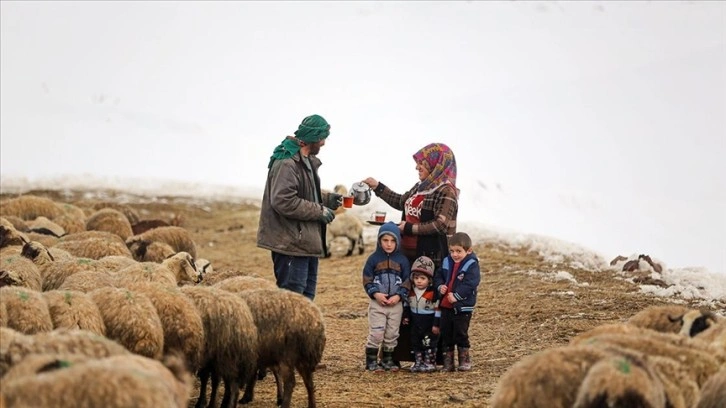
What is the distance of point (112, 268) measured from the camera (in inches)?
488

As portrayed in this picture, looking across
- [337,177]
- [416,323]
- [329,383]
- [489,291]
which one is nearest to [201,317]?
[329,383]

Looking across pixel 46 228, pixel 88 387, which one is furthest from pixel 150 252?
pixel 88 387

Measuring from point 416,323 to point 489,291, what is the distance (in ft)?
16.9

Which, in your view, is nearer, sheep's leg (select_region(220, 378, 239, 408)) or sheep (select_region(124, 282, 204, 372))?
sheep (select_region(124, 282, 204, 372))

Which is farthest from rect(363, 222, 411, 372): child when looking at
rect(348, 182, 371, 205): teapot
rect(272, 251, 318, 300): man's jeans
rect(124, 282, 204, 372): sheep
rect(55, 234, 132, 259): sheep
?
rect(55, 234, 132, 259): sheep

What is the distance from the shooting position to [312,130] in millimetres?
11094

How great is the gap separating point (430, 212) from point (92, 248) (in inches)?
218

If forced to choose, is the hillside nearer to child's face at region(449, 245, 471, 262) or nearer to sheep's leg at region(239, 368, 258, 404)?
sheep's leg at region(239, 368, 258, 404)

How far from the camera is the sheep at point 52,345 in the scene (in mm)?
6230

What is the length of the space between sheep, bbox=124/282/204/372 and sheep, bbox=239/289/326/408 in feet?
2.21

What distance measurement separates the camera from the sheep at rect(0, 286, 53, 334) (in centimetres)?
782

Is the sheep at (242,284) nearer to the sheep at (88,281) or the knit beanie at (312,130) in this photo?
the sheep at (88,281)

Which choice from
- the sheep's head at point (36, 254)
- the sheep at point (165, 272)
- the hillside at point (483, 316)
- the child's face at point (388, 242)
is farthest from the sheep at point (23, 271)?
the child's face at point (388, 242)

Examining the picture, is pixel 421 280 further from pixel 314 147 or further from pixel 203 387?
pixel 203 387
